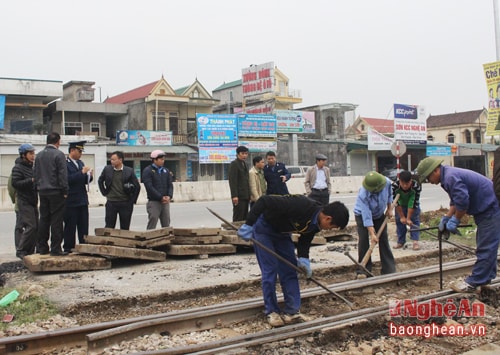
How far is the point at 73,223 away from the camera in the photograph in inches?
297

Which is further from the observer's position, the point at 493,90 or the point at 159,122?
the point at 159,122

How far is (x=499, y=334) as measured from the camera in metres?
4.80

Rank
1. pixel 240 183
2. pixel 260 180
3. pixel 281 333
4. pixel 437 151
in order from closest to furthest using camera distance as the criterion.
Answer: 1. pixel 281 333
2. pixel 240 183
3. pixel 260 180
4. pixel 437 151

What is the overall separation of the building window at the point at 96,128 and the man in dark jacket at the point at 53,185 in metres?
29.9

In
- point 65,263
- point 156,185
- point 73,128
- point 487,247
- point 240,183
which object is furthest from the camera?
point 73,128

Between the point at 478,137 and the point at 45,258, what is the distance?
61236 mm

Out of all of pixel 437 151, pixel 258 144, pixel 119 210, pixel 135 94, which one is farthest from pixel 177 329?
pixel 437 151

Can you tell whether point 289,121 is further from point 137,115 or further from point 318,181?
point 318,181

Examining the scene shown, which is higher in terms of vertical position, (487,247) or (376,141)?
(376,141)

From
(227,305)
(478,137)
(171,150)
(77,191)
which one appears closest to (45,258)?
(77,191)

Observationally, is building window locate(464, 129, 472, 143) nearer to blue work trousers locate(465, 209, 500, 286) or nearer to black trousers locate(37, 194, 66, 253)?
blue work trousers locate(465, 209, 500, 286)

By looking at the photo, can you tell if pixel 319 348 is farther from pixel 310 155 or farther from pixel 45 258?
pixel 310 155

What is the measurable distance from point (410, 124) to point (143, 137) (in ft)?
71.7

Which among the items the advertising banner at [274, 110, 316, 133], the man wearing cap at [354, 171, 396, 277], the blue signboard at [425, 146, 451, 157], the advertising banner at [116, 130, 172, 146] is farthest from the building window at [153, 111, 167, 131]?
the man wearing cap at [354, 171, 396, 277]
